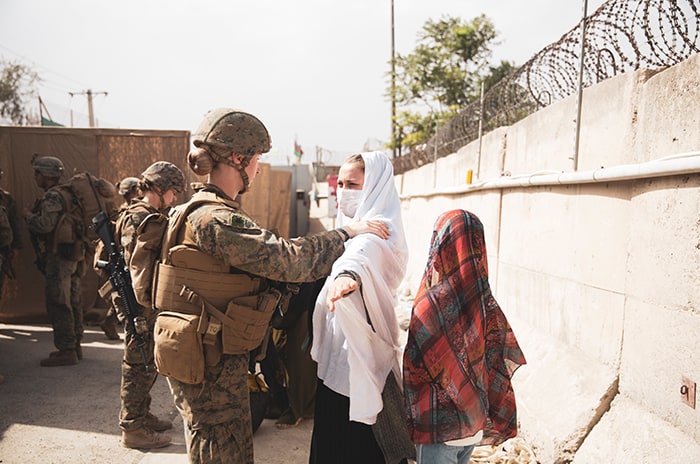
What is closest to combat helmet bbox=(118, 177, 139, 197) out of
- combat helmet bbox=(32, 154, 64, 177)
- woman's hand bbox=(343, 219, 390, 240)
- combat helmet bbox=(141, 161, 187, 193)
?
combat helmet bbox=(141, 161, 187, 193)

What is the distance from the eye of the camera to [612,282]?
9.19 ft

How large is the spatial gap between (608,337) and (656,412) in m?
0.52

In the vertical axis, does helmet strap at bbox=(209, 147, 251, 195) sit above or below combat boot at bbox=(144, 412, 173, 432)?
above

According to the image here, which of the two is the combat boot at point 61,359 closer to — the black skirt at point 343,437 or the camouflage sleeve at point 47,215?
the camouflage sleeve at point 47,215

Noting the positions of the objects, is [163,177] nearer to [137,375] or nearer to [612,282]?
[137,375]

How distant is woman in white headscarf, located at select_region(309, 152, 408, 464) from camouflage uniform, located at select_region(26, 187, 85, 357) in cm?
365

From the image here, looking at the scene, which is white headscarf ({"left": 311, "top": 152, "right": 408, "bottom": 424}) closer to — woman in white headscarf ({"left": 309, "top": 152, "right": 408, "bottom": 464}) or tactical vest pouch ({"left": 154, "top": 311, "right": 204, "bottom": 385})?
woman in white headscarf ({"left": 309, "top": 152, "right": 408, "bottom": 464})

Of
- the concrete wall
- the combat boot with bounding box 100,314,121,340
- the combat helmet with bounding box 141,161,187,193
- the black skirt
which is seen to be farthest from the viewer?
the combat boot with bounding box 100,314,121,340

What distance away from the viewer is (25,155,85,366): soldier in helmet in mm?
4730

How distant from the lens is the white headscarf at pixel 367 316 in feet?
6.17

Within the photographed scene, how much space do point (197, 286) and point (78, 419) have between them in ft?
8.50

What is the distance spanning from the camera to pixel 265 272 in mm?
1856

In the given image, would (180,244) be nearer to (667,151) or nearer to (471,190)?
(667,151)

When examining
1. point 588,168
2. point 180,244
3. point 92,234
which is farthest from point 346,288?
point 92,234
